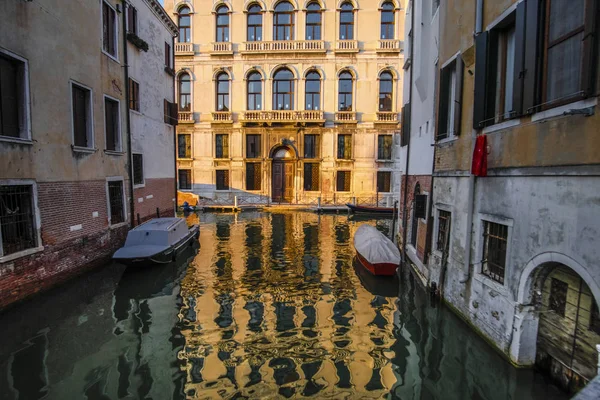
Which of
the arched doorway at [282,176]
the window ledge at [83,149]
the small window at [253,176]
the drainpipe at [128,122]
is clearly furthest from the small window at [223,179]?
the window ledge at [83,149]

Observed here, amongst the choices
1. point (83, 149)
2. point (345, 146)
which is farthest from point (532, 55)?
point (345, 146)

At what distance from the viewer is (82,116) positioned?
10.2 m

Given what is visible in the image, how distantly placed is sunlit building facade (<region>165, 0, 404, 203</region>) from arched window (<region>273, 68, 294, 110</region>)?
74 mm

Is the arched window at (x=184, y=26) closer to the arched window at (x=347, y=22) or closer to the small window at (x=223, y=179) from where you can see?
the small window at (x=223, y=179)

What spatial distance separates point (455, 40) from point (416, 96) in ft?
13.8

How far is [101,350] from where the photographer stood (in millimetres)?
6238

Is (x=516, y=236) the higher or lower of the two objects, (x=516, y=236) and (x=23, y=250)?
the higher

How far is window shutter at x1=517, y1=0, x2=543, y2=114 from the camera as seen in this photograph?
5.04 metres

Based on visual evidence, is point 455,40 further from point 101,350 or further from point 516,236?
point 101,350

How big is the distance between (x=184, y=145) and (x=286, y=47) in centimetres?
Answer: 1052

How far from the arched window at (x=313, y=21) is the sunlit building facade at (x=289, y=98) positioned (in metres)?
0.07

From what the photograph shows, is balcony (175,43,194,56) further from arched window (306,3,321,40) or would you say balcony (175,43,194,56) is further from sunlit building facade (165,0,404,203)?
arched window (306,3,321,40)

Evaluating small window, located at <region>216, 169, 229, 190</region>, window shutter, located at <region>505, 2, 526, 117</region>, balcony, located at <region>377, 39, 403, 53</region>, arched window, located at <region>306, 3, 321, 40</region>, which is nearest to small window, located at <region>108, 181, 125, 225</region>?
window shutter, located at <region>505, 2, 526, 117</region>

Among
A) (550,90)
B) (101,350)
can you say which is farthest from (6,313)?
(550,90)
